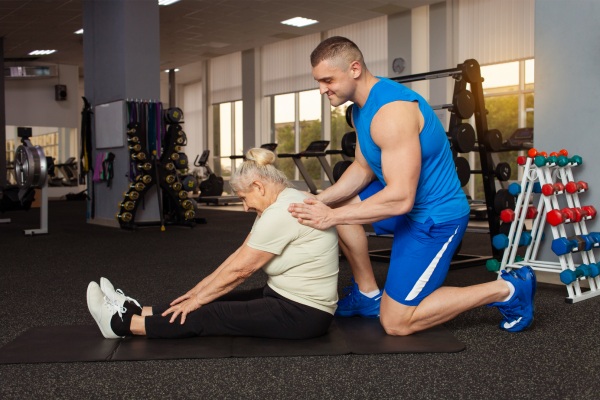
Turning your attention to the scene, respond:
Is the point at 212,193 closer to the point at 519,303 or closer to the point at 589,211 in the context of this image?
the point at 589,211

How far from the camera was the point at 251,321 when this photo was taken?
2.32 m

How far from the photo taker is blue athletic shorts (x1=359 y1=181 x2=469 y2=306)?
2316 mm

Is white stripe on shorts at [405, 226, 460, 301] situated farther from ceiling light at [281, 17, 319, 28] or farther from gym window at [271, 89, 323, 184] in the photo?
gym window at [271, 89, 323, 184]

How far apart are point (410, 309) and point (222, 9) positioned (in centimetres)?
864

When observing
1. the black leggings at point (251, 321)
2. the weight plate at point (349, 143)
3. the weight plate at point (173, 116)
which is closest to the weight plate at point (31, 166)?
the weight plate at point (173, 116)

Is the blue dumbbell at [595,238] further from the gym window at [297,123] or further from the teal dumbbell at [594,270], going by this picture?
the gym window at [297,123]

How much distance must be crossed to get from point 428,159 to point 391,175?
229mm

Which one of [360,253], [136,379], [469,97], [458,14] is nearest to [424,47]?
[458,14]

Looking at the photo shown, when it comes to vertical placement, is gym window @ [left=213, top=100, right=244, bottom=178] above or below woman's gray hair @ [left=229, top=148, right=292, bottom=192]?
above

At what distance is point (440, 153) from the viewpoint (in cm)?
237

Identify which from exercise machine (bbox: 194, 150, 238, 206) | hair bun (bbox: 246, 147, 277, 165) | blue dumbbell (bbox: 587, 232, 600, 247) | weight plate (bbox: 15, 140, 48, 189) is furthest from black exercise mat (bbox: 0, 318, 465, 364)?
exercise machine (bbox: 194, 150, 238, 206)

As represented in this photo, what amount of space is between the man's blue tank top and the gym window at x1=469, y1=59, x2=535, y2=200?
25.3 ft

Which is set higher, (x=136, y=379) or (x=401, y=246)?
(x=401, y=246)

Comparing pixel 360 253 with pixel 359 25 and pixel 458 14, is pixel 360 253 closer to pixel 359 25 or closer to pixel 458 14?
pixel 458 14
